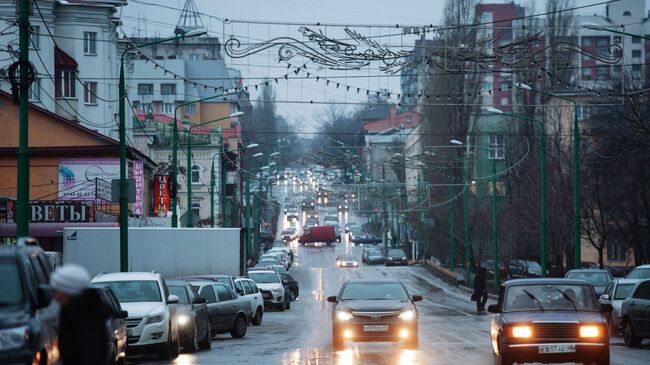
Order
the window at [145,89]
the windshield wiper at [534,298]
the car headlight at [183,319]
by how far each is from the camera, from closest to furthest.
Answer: the windshield wiper at [534,298]
the car headlight at [183,319]
the window at [145,89]

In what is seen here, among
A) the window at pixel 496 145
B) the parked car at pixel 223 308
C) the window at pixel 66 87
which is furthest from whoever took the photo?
the window at pixel 496 145

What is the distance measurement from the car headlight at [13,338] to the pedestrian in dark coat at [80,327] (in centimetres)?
151

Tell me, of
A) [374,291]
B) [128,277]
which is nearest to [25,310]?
[128,277]

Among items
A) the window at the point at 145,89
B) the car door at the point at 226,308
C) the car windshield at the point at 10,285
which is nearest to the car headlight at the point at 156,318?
the car door at the point at 226,308

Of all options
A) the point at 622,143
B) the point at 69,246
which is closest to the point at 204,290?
the point at 69,246

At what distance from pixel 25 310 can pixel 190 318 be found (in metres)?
12.8

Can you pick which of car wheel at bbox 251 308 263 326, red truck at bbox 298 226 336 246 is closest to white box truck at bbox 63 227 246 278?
car wheel at bbox 251 308 263 326

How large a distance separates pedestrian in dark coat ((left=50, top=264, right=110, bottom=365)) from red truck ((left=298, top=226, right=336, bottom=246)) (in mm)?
119362

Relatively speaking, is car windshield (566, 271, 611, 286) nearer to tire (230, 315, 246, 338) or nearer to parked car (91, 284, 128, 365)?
tire (230, 315, 246, 338)

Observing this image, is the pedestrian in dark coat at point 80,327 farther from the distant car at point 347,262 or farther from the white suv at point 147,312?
the distant car at point 347,262

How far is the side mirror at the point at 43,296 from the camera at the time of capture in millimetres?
13125

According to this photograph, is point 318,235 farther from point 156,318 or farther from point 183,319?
point 156,318

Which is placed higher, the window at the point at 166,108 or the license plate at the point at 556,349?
the window at the point at 166,108

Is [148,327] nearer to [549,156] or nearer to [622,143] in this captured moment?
[622,143]
